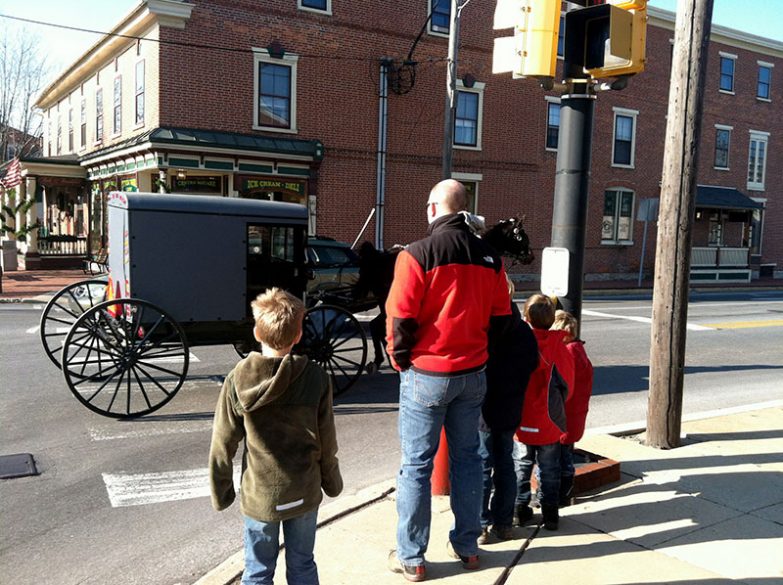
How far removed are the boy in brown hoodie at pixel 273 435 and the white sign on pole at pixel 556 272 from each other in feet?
7.89

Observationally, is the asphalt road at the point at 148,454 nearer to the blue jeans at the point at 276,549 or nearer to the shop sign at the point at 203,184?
the blue jeans at the point at 276,549

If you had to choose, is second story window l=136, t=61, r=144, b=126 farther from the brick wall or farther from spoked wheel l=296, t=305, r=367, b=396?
spoked wheel l=296, t=305, r=367, b=396

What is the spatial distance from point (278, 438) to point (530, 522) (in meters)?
2.18

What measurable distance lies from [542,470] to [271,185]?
17.4m

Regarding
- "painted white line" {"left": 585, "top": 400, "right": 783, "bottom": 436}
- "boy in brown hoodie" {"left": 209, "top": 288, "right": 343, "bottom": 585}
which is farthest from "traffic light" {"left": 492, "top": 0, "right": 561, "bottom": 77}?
"painted white line" {"left": 585, "top": 400, "right": 783, "bottom": 436}

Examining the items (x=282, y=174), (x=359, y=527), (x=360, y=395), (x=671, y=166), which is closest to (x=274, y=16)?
(x=282, y=174)

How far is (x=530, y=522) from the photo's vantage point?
4.57 metres

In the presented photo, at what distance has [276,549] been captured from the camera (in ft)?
10.6

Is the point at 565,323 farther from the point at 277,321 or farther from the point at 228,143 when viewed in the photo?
the point at 228,143

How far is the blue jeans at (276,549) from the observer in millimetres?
3146

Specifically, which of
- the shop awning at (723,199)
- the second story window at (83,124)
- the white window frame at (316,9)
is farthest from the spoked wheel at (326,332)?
the shop awning at (723,199)

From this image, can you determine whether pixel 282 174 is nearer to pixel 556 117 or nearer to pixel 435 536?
pixel 556 117

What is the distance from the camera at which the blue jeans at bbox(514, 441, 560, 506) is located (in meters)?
4.43

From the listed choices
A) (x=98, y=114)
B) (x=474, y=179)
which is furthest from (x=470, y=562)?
(x=98, y=114)
